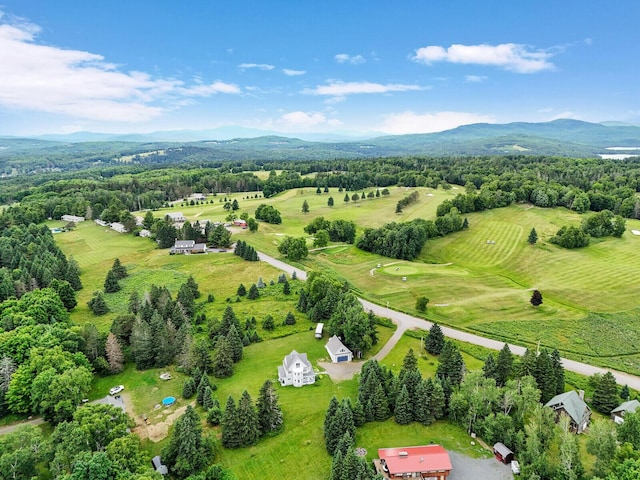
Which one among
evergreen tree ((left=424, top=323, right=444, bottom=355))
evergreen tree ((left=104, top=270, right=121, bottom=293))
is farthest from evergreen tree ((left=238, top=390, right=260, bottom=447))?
evergreen tree ((left=104, top=270, right=121, bottom=293))

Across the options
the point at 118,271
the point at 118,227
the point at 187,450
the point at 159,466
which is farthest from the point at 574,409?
the point at 118,227

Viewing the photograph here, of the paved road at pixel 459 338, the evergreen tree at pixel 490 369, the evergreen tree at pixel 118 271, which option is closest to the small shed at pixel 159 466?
the paved road at pixel 459 338

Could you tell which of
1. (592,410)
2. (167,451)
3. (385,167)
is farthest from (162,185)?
(592,410)

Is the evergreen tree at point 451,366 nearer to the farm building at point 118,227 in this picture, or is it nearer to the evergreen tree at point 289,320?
the evergreen tree at point 289,320

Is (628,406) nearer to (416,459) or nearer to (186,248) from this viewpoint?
(416,459)

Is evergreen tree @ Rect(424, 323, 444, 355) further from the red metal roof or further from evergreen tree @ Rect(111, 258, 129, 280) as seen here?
evergreen tree @ Rect(111, 258, 129, 280)

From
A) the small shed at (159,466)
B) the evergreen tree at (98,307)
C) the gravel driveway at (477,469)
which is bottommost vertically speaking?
the gravel driveway at (477,469)
